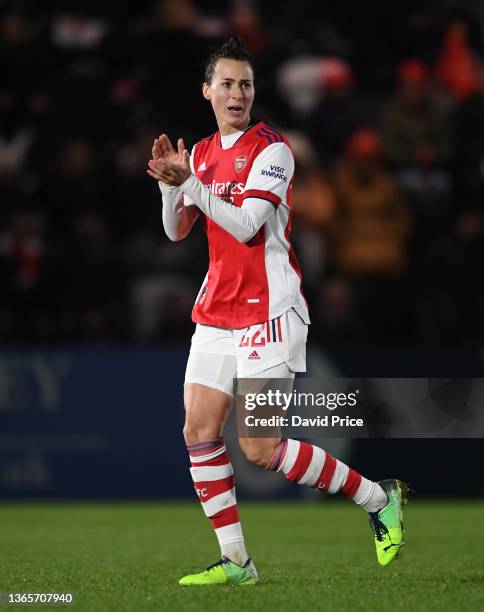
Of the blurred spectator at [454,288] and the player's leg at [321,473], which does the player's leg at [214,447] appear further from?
the blurred spectator at [454,288]

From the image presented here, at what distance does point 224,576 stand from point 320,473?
0.61 metres

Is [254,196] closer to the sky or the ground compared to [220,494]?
closer to the sky

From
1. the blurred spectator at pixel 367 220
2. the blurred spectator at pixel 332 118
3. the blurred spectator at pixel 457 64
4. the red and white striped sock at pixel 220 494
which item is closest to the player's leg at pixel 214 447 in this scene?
the red and white striped sock at pixel 220 494

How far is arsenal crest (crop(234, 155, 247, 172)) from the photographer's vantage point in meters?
5.52

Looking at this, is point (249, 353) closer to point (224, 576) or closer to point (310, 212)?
point (224, 576)

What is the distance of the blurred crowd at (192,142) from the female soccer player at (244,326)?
14.5 feet

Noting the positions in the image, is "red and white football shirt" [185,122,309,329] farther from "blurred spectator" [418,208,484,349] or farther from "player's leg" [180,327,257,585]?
"blurred spectator" [418,208,484,349]

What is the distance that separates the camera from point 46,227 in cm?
1145

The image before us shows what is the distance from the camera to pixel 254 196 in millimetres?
5355

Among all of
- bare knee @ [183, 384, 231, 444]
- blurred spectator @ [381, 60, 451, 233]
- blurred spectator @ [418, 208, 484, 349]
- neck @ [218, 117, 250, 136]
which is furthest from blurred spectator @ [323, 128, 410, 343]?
bare knee @ [183, 384, 231, 444]

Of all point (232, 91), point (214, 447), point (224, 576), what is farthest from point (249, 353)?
point (232, 91)

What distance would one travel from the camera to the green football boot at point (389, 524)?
548 cm

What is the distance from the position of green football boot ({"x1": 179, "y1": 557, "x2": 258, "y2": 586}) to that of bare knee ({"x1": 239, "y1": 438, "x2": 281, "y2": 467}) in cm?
49

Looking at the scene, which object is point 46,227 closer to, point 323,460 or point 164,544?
point 164,544
